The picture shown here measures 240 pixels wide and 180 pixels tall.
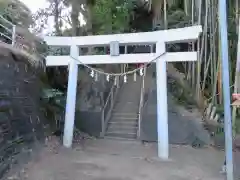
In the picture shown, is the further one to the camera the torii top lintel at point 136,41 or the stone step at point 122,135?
the stone step at point 122,135

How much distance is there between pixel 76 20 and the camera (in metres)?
10.3

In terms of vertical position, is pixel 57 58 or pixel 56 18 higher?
pixel 56 18

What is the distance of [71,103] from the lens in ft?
22.3

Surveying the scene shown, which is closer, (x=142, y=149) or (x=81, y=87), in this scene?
(x=142, y=149)

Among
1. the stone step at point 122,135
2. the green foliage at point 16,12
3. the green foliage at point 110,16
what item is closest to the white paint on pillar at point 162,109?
the stone step at point 122,135

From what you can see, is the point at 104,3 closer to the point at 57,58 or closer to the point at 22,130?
the point at 57,58

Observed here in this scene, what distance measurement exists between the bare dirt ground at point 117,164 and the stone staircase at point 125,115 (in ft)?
2.97

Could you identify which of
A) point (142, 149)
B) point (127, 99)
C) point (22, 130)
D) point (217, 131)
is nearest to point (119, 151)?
point (142, 149)

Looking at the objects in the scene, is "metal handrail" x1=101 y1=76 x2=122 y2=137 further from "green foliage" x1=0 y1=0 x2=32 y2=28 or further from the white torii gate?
"green foliage" x1=0 y1=0 x2=32 y2=28

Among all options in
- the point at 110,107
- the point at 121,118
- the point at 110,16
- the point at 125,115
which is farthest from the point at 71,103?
the point at 110,16

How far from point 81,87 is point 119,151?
2954mm

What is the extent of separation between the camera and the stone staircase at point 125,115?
823cm

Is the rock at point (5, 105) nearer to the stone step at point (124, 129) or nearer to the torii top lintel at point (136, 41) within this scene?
the torii top lintel at point (136, 41)

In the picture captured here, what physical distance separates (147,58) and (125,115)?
2.91 metres
